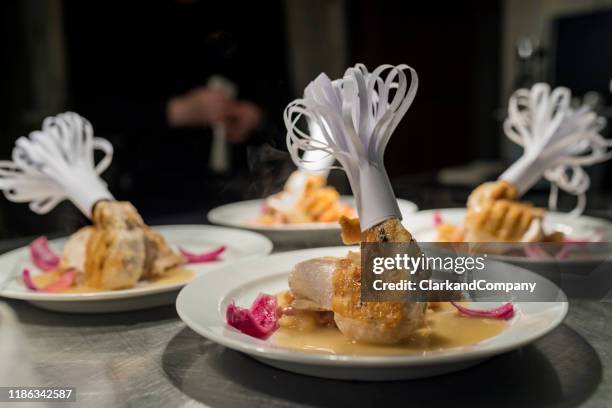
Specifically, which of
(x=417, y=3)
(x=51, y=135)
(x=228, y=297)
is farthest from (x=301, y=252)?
(x=417, y=3)

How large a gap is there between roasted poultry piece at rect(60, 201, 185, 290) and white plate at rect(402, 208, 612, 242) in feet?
1.95

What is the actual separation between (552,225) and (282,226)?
2.35 feet

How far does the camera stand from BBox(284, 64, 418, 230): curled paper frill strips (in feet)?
2.44

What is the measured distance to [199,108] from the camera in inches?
103

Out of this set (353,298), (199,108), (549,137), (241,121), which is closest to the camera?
(353,298)

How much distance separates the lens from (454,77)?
4.27m

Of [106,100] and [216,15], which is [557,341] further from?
[106,100]

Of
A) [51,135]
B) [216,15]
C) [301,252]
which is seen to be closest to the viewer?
[301,252]

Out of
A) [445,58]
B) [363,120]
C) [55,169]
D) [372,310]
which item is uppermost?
[445,58]

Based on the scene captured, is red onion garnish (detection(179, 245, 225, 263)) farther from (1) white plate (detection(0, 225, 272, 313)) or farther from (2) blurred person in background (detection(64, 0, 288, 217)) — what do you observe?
(2) blurred person in background (detection(64, 0, 288, 217))

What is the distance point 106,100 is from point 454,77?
2.59m

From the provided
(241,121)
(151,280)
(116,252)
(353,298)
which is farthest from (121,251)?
(241,121)

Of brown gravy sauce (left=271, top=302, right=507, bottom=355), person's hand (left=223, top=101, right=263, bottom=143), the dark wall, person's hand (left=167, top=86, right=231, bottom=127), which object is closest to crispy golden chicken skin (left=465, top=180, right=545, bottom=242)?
brown gravy sauce (left=271, top=302, right=507, bottom=355)

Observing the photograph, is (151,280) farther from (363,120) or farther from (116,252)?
(363,120)
